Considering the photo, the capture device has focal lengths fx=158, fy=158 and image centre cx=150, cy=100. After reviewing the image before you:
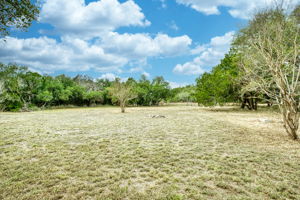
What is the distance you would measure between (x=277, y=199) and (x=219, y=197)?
886mm

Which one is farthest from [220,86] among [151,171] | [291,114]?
[151,171]

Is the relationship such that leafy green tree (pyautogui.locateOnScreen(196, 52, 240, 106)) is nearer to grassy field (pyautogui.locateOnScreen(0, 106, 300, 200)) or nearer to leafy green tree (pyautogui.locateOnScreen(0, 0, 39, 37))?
grassy field (pyautogui.locateOnScreen(0, 106, 300, 200))

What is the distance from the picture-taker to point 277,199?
2469mm

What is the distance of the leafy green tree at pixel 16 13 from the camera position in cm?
423

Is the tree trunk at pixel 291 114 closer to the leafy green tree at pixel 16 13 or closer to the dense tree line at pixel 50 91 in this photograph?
the leafy green tree at pixel 16 13

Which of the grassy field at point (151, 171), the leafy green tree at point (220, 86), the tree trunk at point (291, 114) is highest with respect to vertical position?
the leafy green tree at point (220, 86)

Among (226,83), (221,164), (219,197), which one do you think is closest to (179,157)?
(221,164)

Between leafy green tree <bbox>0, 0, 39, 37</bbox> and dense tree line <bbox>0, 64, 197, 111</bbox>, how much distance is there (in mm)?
17458

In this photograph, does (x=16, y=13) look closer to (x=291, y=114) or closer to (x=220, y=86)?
(x=291, y=114)

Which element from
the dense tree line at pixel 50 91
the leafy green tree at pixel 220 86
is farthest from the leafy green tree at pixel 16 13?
the leafy green tree at pixel 220 86

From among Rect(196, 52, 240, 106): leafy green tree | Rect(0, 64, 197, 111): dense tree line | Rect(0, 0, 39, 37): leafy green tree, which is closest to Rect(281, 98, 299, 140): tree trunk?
Rect(0, 0, 39, 37): leafy green tree

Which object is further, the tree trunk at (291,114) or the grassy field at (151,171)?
the tree trunk at (291,114)

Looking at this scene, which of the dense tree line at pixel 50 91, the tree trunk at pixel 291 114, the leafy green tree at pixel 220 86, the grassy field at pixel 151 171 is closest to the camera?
the grassy field at pixel 151 171

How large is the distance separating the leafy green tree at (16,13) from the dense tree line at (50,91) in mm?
17458
